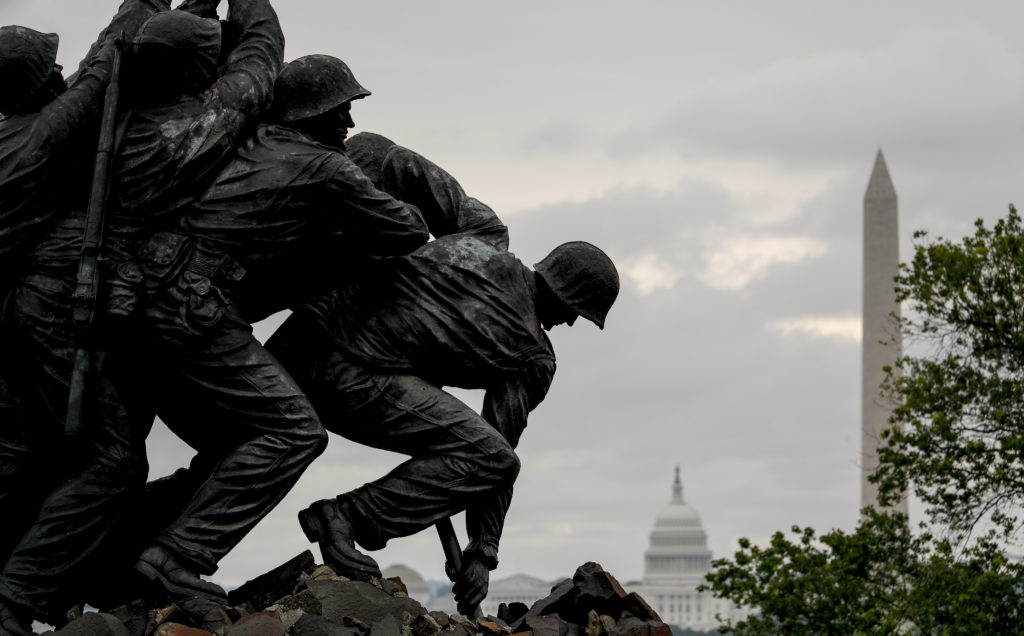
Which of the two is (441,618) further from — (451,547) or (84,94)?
(84,94)

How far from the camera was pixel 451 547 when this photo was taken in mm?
9375

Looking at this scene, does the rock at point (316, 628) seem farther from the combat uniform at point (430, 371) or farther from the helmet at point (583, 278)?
the helmet at point (583, 278)

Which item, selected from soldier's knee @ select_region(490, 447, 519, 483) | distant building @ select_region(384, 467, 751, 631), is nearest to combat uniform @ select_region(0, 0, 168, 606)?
soldier's knee @ select_region(490, 447, 519, 483)

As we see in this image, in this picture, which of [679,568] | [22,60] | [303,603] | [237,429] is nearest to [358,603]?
[303,603]

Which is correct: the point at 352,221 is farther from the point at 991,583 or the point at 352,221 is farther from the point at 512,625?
the point at 991,583

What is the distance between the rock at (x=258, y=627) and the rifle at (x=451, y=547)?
149 centimetres

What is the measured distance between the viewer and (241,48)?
9.10m

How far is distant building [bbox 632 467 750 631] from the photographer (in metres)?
153

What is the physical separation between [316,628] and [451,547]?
140 centimetres

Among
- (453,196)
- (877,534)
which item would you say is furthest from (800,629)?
(453,196)

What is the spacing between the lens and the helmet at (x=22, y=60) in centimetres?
840

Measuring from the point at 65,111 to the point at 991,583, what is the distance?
49.3ft

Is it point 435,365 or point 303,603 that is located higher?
point 435,365

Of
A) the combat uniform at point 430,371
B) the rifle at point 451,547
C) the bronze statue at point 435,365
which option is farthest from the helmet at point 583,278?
the rifle at point 451,547
